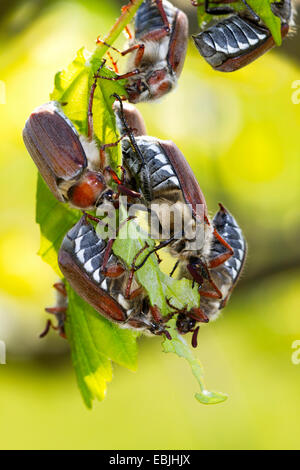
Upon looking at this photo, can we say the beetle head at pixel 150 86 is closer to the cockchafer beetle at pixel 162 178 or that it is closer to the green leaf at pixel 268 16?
the cockchafer beetle at pixel 162 178

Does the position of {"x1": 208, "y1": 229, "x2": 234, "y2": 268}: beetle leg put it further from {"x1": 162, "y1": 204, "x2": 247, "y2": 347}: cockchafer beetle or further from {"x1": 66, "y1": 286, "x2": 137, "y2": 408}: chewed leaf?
{"x1": 66, "y1": 286, "x2": 137, "y2": 408}: chewed leaf

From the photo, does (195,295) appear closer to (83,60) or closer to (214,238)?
(214,238)

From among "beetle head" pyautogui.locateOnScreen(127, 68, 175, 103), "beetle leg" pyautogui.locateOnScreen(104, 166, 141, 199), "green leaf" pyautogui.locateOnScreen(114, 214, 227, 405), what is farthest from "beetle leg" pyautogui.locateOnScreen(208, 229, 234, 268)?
"beetle head" pyautogui.locateOnScreen(127, 68, 175, 103)

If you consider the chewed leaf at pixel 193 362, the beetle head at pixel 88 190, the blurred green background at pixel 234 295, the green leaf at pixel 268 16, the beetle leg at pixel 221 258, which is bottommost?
the blurred green background at pixel 234 295

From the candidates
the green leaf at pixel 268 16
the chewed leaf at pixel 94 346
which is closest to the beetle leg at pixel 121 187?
the chewed leaf at pixel 94 346

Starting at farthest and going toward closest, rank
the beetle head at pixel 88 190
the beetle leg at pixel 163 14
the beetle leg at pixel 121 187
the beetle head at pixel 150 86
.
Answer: the beetle leg at pixel 163 14
the beetle head at pixel 150 86
the beetle head at pixel 88 190
the beetle leg at pixel 121 187

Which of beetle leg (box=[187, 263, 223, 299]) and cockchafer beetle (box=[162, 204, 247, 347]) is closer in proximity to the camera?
beetle leg (box=[187, 263, 223, 299])

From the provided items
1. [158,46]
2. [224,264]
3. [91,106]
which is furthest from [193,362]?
[158,46]

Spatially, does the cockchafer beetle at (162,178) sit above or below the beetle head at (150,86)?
below
